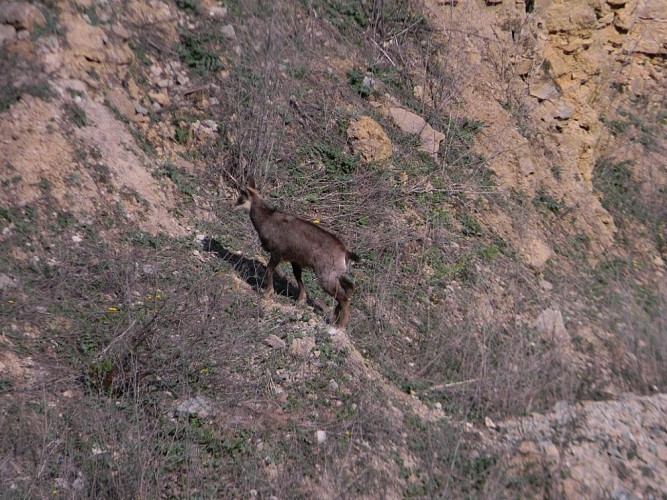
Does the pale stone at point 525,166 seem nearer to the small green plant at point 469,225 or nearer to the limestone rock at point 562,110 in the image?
the limestone rock at point 562,110

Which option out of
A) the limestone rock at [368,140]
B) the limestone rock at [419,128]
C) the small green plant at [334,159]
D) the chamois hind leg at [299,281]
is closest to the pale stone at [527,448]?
the chamois hind leg at [299,281]

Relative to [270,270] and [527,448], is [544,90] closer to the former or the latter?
[270,270]

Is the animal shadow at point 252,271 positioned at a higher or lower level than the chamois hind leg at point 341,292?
lower

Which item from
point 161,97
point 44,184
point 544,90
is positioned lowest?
point 44,184

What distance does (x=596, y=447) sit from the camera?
794 cm

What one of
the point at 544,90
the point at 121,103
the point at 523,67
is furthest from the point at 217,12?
the point at 544,90

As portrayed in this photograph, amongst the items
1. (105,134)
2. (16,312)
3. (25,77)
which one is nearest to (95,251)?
(16,312)

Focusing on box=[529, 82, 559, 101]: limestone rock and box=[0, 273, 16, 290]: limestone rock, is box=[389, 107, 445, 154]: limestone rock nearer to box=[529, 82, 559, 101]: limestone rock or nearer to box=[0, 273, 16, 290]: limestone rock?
box=[529, 82, 559, 101]: limestone rock

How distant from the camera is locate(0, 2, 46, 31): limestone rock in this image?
34.2ft

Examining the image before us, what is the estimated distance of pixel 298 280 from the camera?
31.7ft

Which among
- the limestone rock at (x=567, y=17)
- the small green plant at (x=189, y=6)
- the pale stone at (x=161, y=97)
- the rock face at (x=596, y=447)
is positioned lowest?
the pale stone at (x=161, y=97)

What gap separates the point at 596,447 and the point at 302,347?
9.79 ft

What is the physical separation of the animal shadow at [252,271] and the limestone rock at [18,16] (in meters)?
3.54

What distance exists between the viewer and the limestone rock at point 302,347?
8.30 m
